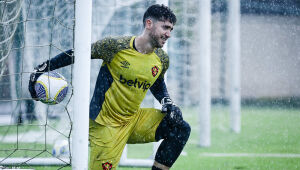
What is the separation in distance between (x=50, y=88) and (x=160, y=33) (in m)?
1.01

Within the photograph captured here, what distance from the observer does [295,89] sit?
61.3 feet

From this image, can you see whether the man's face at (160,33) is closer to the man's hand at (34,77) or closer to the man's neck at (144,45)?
the man's neck at (144,45)

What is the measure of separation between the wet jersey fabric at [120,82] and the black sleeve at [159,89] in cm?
23

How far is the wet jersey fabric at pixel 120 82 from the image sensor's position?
3.35 m

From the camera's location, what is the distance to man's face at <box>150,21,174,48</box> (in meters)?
3.32

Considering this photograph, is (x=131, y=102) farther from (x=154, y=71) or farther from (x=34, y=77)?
(x=34, y=77)

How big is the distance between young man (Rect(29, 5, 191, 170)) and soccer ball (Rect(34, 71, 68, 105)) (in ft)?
0.97

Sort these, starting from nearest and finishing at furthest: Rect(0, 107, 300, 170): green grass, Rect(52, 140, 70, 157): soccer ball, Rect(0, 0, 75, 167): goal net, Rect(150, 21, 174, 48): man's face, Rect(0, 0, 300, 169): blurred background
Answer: Rect(150, 21, 174, 48): man's face, Rect(0, 107, 300, 170): green grass, Rect(52, 140, 70, 157): soccer ball, Rect(0, 0, 300, 169): blurred background, Rect(0, 0, 75, 167): goal net

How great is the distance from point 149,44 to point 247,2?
17.1 metres

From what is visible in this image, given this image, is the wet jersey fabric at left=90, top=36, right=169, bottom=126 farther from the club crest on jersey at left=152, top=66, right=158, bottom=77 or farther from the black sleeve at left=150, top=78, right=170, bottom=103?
the black sleeve at left=150, top=78, right=170, bottom=103

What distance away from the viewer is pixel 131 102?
11.2 feet

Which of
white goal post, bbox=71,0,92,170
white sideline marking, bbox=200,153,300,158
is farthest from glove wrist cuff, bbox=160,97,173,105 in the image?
white sideline marking, bbox=200,153,300,158

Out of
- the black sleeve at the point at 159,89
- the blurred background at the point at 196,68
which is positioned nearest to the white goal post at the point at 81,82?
the blurred background at the point at 196,68

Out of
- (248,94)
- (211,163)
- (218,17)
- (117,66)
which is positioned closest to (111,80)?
(117,66)
